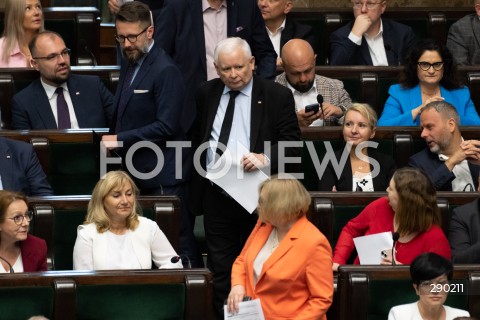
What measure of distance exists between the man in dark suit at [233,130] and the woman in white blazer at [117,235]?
0.34 meters

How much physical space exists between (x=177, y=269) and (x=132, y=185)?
38cm

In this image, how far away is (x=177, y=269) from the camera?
10.9 feet

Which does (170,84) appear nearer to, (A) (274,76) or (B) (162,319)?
(A) (274,76)

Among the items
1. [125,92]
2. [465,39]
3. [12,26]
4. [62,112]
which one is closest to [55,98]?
[62,112]

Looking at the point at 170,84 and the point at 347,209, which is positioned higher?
the point at 170,84

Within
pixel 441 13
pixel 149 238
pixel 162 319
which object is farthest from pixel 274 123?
pixel 441 13

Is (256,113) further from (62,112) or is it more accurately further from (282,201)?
(62,112)

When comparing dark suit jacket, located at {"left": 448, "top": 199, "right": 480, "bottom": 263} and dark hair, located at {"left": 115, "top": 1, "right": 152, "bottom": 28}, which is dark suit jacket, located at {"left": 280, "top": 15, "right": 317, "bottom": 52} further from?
dark suit jacket, located at {"left": 448, "top": 199, "right": 480, "bottom": 263}

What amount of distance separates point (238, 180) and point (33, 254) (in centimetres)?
69

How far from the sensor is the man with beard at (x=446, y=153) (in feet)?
13.1

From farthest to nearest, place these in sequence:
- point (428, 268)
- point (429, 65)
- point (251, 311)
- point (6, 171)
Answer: point (429, 65), point (6, 171), point (251, 311), point (428, 268)

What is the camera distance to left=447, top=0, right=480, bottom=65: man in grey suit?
504 centimetres

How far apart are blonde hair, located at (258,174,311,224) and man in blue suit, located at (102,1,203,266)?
74 cm

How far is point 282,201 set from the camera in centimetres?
327
